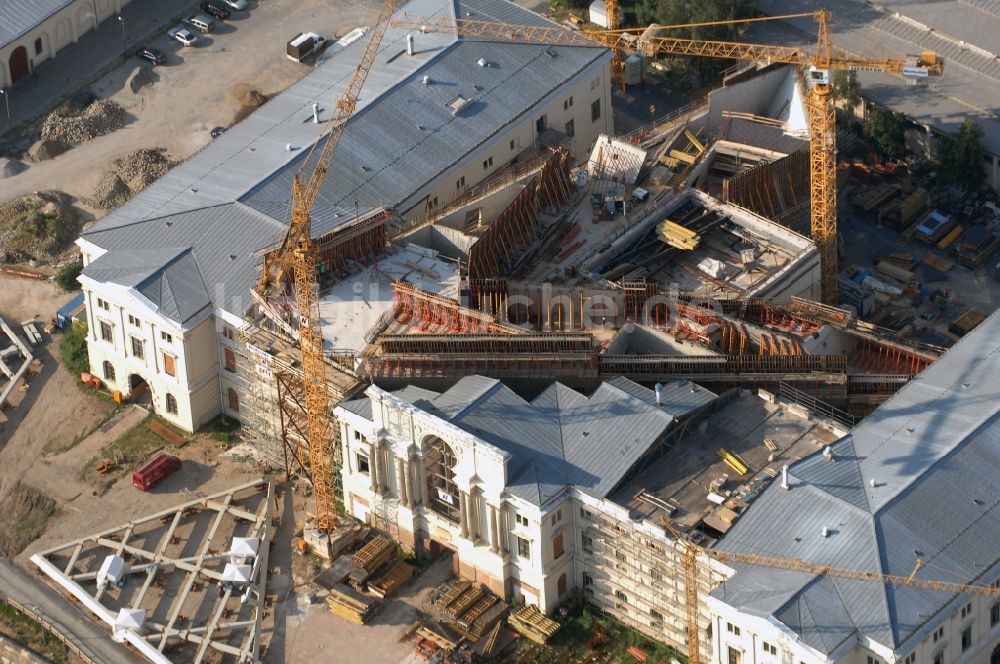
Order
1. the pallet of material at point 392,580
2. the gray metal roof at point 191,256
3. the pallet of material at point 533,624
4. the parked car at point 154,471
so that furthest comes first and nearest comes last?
the gray metal roof at point 191,256 < the parked car at point 154,471 < the pallet of material at point 392,580 < the pallet of material at point 533,624

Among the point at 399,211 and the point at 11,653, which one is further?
the point at 399,211

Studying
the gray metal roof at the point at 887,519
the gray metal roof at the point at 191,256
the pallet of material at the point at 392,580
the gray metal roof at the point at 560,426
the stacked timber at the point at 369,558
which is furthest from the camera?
the gray metal roof at the point at 191,256

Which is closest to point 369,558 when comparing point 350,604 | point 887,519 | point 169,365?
point 350,604

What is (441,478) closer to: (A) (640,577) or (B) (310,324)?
(B) (310,324)

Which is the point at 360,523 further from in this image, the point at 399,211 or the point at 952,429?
the point at 952,429

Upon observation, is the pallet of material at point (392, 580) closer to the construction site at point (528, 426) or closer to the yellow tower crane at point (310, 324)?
the construction site at point (528, 426)

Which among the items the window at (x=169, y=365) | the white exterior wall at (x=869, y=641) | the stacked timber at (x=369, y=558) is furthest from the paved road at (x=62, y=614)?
the white exterior wall at (x=869, y=641)

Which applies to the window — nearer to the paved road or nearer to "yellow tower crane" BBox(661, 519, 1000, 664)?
the paved road

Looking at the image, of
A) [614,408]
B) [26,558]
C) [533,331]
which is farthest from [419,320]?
[26,558]
